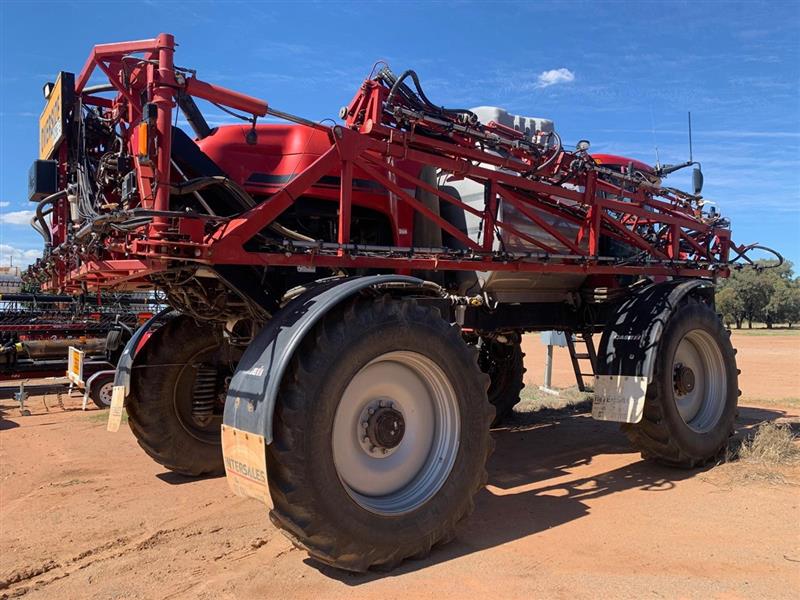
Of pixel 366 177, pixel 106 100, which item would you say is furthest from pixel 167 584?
pixel 106 100

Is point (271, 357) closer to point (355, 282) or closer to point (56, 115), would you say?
point (355, 282)

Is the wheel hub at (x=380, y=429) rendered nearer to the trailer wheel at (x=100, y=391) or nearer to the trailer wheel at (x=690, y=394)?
the trailer wheel at (x=690, y=394)

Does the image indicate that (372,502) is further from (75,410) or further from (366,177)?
(75,410)

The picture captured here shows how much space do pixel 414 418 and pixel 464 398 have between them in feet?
1.15

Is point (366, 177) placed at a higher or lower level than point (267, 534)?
higher

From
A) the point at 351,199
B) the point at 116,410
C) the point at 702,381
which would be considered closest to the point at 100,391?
the point at 116,410

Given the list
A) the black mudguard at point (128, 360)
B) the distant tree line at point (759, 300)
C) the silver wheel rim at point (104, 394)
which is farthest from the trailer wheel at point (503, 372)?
the distant tree line at point (759, 300)

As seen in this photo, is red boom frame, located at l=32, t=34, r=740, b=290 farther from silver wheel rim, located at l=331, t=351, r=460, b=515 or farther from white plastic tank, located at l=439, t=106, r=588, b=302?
silver wheel rim, located at l=331, t=351, r=460, b=515

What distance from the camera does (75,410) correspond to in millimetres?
10367

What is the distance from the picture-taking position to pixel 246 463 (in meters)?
3.42

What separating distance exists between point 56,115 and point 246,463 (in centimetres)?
305

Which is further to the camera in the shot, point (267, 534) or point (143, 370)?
point (143, 370)

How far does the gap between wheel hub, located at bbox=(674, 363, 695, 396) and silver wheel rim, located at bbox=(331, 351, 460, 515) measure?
279 centimetres

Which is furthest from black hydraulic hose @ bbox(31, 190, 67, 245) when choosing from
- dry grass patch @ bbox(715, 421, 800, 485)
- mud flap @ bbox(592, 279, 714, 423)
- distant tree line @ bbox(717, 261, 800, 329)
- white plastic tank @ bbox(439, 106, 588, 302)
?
distant tree line @ bbox(717, 261, 800, 329)
